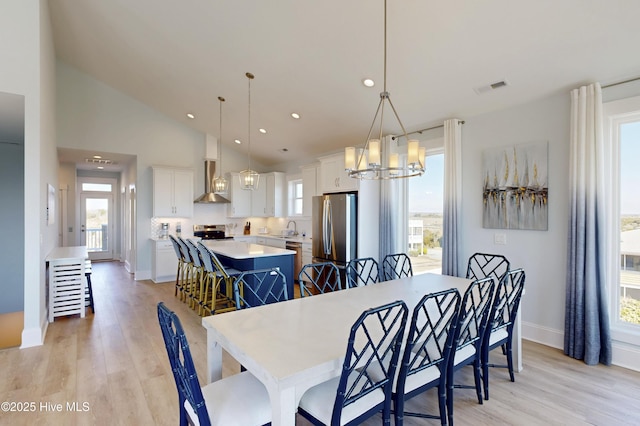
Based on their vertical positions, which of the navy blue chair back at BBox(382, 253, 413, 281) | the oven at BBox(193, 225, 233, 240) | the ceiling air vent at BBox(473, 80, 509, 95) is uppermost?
the ceiling air vent at BBox(473, 80, 509, 95)

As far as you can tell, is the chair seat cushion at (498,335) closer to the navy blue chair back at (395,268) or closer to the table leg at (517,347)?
the table leg at (517,347)

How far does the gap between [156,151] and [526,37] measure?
678cm

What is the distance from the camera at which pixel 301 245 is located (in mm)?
6359

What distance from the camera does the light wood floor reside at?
A: 89.9 inches

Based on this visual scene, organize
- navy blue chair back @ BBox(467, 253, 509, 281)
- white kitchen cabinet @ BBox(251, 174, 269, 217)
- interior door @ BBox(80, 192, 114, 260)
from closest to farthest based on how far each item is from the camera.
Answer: navy blue chair back @ BBox(467, 253, 509, 281) → white kitchen cabinet @ BBox(251, 174, 269, 217) → interior door @ BBox(80, 192, 114, 260)

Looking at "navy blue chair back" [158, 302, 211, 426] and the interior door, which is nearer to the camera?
"navy blue chair back" [158, 302, 211, 426]

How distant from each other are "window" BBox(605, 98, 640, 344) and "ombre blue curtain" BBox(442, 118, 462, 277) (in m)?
1.45

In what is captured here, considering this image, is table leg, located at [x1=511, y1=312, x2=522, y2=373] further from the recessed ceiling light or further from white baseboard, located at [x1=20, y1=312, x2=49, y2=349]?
white baseboard, located at [x1=20, y1=312, x2=49, y2=349]

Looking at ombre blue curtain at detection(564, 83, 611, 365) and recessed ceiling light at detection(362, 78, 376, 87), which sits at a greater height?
recessed ceiling light at detection(362, 78, 376, 87)

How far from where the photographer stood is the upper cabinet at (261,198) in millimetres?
7648

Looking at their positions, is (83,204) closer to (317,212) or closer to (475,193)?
(317,212)

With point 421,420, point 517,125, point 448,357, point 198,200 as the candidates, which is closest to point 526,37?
point 517,125

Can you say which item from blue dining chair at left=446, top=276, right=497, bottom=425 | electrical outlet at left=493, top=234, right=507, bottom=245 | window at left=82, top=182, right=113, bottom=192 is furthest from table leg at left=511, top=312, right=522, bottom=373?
Result: window at left=82, top=182, right=113, bottom=192

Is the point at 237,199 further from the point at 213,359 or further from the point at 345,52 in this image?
the point at 213,359
